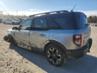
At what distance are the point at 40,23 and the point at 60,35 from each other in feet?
4.41

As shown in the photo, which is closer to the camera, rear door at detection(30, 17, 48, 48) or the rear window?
the rear window

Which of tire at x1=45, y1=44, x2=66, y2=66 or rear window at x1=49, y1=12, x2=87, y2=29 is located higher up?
rear window at x1=49, y1=12, x2=87, y2=29

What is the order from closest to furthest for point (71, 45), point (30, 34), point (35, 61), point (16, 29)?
point (71, 45), point (35, 61), point (30, 34), point (16, 29)

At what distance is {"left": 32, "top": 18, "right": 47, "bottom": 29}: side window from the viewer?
23.5 feet

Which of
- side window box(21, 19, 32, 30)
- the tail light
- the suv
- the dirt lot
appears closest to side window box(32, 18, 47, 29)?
the suv

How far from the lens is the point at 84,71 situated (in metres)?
6.36

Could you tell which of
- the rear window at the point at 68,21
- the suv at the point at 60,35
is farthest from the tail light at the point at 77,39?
the rear window at the point at 68,21

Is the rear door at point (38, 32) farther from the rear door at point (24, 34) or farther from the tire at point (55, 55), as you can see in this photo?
the tire at point (55, 55)

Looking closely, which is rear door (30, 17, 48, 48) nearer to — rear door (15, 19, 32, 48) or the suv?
the suv

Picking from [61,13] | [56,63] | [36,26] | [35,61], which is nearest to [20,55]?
[35,61]

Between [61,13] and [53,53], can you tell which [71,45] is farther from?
[61,13]

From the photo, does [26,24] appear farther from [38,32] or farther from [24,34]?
[38,32]

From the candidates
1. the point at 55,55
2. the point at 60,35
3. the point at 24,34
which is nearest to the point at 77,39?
the point at 60,35

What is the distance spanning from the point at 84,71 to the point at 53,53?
1.28 metres
